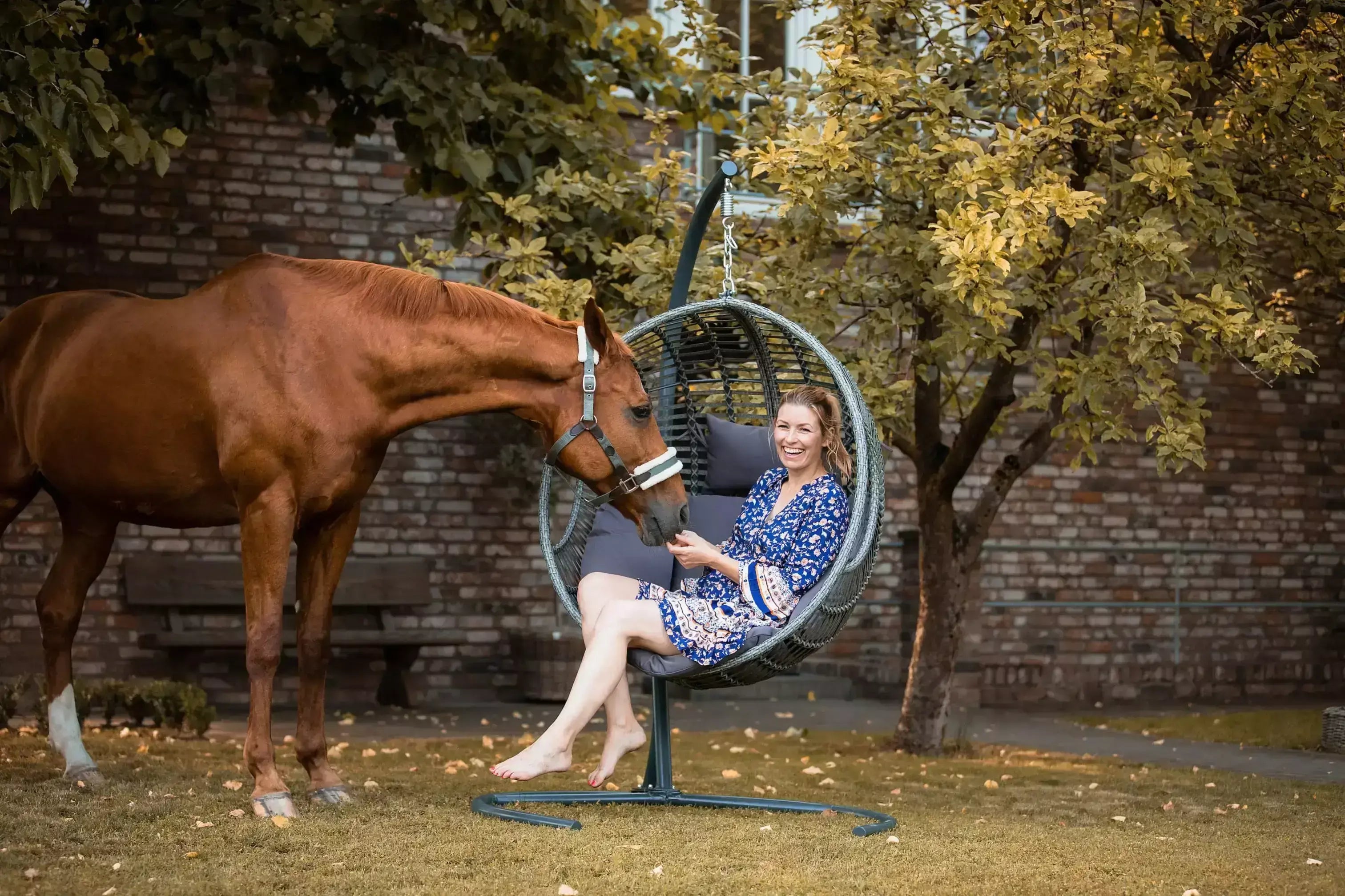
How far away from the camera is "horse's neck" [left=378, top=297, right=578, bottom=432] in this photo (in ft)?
14.3

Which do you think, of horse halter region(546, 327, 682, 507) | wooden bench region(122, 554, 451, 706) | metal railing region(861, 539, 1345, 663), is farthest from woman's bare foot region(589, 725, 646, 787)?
metal railing region(861, 539, 1345, 663)

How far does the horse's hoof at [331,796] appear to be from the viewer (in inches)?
177

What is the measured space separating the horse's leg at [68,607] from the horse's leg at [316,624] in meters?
0.80

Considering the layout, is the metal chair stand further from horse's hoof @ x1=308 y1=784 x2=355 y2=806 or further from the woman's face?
the woman's face

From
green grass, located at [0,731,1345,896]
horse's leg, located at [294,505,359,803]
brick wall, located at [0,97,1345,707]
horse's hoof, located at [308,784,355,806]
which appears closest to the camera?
green grass, located at [0,731,1345,896]

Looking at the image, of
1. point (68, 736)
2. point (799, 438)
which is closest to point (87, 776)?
point (68, 736)

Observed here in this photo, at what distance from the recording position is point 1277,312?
7.29 m

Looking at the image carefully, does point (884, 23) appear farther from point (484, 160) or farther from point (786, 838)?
point (786, 838)

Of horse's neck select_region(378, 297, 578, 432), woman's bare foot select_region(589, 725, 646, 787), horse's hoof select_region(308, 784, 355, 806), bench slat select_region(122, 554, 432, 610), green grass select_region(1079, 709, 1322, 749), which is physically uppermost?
horse's neck select_region(378, 297, 578, 432)

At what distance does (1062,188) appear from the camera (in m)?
4.80

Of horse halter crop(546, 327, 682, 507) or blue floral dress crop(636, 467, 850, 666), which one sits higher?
horse halter crop(546, 327, 682, 507)

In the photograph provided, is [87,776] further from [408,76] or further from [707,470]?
[408,76]

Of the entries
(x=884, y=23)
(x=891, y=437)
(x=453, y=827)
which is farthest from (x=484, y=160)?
(x=453, y=827)

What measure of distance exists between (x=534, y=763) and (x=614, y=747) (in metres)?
0.51
